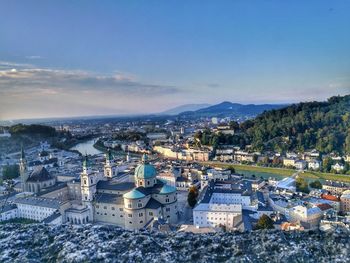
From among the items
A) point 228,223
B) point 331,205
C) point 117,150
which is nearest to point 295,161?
point 331,205

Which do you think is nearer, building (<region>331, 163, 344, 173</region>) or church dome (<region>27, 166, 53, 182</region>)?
church dome (<region>27, 166, 53, 182</region>)

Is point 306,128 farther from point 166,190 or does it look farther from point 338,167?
point 166,190

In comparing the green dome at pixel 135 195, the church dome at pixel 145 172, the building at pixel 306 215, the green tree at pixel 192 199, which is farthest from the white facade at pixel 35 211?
the building at pixel 306 215

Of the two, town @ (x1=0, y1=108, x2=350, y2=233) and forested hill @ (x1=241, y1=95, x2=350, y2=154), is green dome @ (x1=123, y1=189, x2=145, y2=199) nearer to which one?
town @ (x1=0, y1=108, x2=350, y2=233)

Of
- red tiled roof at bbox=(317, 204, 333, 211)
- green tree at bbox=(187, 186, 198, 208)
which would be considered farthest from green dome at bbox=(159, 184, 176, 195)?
red tiled roof at bbox=(317, 204, 333, 211)

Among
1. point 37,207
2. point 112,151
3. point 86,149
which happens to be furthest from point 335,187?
point 86,149

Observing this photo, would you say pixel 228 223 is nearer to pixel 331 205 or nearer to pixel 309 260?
pixel 331 205
